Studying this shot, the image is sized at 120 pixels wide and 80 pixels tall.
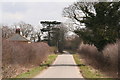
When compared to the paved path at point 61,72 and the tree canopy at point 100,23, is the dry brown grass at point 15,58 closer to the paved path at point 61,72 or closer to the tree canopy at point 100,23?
the paved path at point 61,72

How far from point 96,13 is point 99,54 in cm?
508

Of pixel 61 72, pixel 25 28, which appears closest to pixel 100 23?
pixel 61 72

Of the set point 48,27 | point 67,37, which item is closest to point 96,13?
point 48,27

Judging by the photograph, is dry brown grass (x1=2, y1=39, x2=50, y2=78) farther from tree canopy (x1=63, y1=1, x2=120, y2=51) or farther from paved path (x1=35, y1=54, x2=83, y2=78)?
tree canopy (x1=63, y1=1, x2=120, y2=51)

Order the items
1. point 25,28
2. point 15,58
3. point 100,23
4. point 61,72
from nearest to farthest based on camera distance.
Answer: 1. point 15,58
2. point 61,72
3. point 100,23
4. point 25,28

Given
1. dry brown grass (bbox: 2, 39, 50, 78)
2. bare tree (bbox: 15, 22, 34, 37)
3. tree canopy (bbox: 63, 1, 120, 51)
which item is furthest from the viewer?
bare tree (bbox: 15, 22, 34, 37)

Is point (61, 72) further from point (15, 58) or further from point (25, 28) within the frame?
point (25, 28)

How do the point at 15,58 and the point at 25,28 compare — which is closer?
the point at 15,58

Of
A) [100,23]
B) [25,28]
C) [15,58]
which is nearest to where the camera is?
[15,58]

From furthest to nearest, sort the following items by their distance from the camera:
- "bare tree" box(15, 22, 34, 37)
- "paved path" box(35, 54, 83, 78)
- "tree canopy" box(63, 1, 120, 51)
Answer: "bare tree" box(15, 22, 34, 37) → "tree canopy" box(63, 1, 120, 51) → "paved path" box(35, 54, 83, 78)

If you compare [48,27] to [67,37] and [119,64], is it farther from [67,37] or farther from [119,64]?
[119,64]

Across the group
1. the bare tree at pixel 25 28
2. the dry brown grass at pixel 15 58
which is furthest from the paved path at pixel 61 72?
the bare tree at pixel 25 28

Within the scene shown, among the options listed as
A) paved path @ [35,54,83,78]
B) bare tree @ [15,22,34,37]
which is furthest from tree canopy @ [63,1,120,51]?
bare tree @ [15,22,34,37]

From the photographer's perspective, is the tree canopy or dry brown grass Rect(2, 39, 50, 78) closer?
dry brown grass Rect(2, 39, 50, 78)
